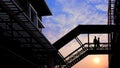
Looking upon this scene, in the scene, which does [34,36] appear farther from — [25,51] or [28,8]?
[28,8]

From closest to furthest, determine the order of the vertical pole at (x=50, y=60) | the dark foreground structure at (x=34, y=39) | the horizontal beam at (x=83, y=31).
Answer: the dark foreground structure at (x=34, y=39), the vertical pole at (x=50, y=60), the horizontal beam at (x=83, y=31)

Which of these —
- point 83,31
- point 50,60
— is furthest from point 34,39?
point 83,31

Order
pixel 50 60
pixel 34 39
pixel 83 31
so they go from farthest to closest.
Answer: pixel 83 31 < pixel 50 60 < pixel 34 39

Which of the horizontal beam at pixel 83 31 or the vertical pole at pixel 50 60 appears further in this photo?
the horizontal beam at pixel 83 31

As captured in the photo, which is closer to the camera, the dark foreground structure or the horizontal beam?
the dark foreground structure

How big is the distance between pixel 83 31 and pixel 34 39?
30.6 feet

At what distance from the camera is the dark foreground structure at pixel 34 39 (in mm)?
32000

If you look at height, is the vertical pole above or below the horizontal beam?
below

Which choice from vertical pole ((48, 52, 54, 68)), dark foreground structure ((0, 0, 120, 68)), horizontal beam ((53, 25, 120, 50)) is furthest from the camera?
horizontal beam ((53, 25, 120, 50))

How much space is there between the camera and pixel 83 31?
45.5 m

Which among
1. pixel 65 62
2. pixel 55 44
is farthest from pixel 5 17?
pixel 65 62

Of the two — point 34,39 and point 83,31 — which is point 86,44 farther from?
point 34,39

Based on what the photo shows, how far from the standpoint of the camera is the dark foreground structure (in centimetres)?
3200

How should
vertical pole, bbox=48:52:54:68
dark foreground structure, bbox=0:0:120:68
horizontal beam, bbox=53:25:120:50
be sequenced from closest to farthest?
dark foreground structure, bbox=0:0:120:68
vertical pole, bbox=48:52:54:68
horizontal beam, bbox=53:25:120:50
